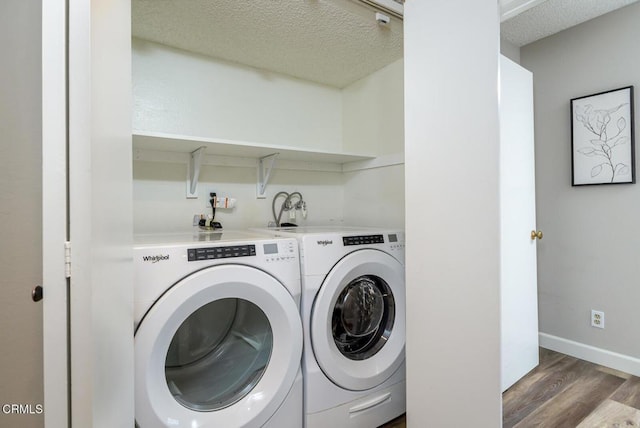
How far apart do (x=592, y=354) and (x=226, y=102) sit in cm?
300

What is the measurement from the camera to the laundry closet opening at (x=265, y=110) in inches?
66.4

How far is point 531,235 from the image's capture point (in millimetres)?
2082

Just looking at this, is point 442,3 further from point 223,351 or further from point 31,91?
point 223,351

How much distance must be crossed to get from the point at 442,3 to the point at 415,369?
157cm

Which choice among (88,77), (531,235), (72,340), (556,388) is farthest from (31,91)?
(556,388)

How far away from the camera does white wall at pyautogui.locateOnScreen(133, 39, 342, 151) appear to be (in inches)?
73.5

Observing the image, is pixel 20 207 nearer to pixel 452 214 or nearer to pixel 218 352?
pixel 218 352

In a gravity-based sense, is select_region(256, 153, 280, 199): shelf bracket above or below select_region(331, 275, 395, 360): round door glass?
above

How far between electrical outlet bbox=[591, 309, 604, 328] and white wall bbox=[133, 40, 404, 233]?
1.45 meters

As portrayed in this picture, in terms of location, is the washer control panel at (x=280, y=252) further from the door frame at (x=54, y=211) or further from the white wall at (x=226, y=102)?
the white wall at (x=226, y=102)
